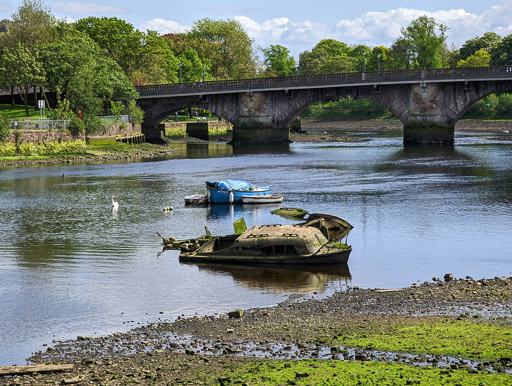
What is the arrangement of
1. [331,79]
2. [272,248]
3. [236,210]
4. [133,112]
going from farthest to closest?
[133,112]
[331,79]
[236,210]
[272,248]

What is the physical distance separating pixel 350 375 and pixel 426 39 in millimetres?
156572

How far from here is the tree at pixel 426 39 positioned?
6624 inches

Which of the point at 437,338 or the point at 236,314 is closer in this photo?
the point at 437,338

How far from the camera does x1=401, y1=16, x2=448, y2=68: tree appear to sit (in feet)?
552

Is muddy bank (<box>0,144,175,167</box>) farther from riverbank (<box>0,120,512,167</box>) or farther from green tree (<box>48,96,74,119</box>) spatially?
green tree (<box>48,96,74,119</box>)

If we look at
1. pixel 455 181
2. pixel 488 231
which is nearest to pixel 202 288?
pixel 488 231

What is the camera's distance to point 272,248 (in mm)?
36688

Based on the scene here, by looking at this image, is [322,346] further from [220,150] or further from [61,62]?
[220,150]

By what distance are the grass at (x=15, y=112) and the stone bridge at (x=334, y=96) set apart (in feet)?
57.6

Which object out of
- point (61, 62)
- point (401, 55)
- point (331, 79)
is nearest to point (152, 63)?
point (61, 62)

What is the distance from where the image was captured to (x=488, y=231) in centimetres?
4575

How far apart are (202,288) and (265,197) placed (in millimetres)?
27820

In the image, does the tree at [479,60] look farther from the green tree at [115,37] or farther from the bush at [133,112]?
the bush at [133,112]

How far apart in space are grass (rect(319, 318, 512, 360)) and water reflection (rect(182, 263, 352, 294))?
733 centimetres
